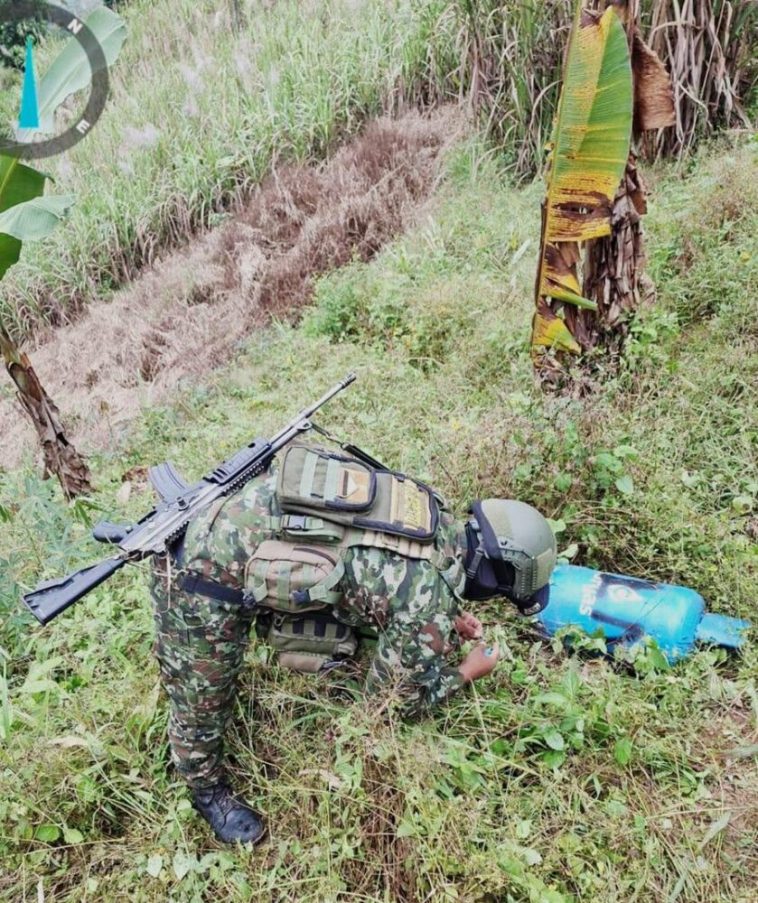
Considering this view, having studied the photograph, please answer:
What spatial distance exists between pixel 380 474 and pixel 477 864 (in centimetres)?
107

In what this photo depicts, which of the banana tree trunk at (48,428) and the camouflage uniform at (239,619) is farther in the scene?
the banana tree trunk at (48,428)

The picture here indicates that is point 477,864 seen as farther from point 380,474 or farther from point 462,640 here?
point 380,474

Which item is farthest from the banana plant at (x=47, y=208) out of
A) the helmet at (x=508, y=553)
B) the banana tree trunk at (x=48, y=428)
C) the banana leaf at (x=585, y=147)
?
the helmet at (x=508, y=553)

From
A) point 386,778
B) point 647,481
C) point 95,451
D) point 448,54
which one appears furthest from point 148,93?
point 386,778

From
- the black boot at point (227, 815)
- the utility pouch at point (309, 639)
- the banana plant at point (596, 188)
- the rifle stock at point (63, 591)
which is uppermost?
the banana plant at point (596, 188)

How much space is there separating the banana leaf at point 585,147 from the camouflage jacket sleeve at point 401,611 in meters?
1.73

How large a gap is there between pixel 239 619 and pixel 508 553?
0.80 metres

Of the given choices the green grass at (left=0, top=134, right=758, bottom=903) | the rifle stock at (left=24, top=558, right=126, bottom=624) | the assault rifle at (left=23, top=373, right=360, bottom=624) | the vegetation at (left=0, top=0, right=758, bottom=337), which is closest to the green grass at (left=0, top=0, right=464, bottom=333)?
the vegetation at (left=0, top=0, right=758, bottom=337)

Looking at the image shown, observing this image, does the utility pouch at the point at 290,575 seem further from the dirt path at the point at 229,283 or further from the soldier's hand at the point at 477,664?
the dirt path at the point at 229,283

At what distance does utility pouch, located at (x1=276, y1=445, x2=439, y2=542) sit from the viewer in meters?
1.93

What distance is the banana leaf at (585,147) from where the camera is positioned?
273 cm

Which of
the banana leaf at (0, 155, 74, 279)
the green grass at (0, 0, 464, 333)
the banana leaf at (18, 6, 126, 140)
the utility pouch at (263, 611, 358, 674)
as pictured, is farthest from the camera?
the green grass at (0, 0, 464, 333)

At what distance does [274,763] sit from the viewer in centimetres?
228

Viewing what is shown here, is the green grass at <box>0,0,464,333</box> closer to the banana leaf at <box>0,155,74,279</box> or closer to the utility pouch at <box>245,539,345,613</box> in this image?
the banana leaf at <box>0,155,74,279</box>
